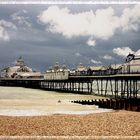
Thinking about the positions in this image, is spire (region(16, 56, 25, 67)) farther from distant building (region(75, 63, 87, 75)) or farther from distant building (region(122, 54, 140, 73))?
distant building (region(122, 54, 140, 73))

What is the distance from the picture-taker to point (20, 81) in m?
106

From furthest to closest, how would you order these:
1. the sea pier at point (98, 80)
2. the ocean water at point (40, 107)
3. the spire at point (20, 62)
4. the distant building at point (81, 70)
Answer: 1. the spire at point (20, 62)
2. the distant building at point (81, 70)
3. the sea pier at point (98, 80)
4. the ocean water at point (40, 107)

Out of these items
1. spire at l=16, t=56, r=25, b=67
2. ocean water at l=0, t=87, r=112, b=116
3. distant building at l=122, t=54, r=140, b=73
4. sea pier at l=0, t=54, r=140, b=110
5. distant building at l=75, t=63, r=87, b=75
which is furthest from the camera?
spire at l=16, t=56, r=25, b=67

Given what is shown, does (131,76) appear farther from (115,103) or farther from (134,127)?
(134,127)

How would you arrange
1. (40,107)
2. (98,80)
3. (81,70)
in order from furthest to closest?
(81,70) → (98,80) → (40,107)

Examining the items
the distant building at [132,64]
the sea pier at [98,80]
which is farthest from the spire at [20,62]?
the distant building at [132,64]

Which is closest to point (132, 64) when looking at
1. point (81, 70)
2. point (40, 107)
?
point (40, 107)

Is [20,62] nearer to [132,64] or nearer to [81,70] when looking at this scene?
[81,70]

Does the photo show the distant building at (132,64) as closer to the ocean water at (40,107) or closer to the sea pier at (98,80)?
the sea pier at (98,80)

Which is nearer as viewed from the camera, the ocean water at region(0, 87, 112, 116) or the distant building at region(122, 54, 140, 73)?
the ocean water at region(0, 87, 112, 116)

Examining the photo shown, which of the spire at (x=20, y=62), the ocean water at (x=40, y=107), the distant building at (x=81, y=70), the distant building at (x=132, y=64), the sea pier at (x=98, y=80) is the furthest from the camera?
the spire at (x=20, y=62)

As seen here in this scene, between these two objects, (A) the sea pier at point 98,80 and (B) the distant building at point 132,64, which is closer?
(A) the sea pier at point 98,80

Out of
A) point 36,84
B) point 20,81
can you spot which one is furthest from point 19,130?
point 20,81

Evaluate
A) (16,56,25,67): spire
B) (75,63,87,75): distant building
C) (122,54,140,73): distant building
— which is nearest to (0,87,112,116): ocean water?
(122,54,140,73): distant building
